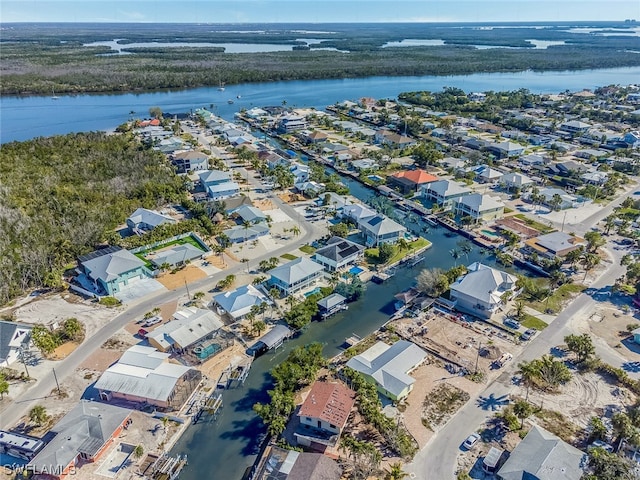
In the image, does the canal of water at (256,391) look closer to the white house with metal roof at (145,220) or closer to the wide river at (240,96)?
the white house with metal roof at (145,220)

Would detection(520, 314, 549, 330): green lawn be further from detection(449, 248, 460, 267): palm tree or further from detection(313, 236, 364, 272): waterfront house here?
detection(313, 236, 364, 272): waterfront house

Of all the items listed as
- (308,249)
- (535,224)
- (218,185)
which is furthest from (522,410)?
(218,185)

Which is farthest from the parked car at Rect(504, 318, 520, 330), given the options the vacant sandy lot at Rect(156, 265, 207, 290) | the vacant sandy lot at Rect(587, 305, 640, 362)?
the vacant sandy lot at Rect(156, 265, 207, 290)

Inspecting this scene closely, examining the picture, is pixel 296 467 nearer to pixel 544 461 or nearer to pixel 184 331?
pixel 544 461

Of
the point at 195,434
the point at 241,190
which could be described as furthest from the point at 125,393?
the point at 241,190

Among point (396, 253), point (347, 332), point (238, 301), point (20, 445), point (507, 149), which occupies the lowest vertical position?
point (347, 332)
